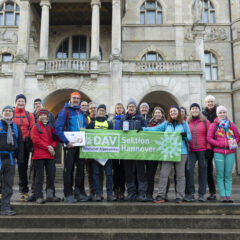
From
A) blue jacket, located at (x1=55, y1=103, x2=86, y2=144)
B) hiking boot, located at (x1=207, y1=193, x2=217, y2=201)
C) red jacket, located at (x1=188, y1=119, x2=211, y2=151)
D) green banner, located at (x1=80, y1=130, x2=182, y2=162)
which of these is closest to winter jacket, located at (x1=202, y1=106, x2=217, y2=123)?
red jacket, located at (x1=188, y1=119, x2=211, y2=151)

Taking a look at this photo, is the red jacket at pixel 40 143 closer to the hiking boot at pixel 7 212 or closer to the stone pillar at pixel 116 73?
the hiking boot at pixel 7 212

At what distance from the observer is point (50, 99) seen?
16.8m

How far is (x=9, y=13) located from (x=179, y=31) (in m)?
13.8

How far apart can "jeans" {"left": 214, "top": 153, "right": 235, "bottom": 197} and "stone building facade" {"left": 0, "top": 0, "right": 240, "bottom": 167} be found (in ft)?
32.8

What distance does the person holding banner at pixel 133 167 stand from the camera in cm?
620

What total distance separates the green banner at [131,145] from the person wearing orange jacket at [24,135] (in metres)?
1.30

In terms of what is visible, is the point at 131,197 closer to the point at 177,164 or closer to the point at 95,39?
the point at 177,164

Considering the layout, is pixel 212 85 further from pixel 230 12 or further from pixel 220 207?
pixel 220 207

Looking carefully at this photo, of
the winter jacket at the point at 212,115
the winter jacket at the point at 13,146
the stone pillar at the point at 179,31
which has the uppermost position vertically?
the stone pillar at the point at 179,31

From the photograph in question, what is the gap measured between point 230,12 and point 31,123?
71.7 ft

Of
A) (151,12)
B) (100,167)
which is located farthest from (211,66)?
(100,167)
